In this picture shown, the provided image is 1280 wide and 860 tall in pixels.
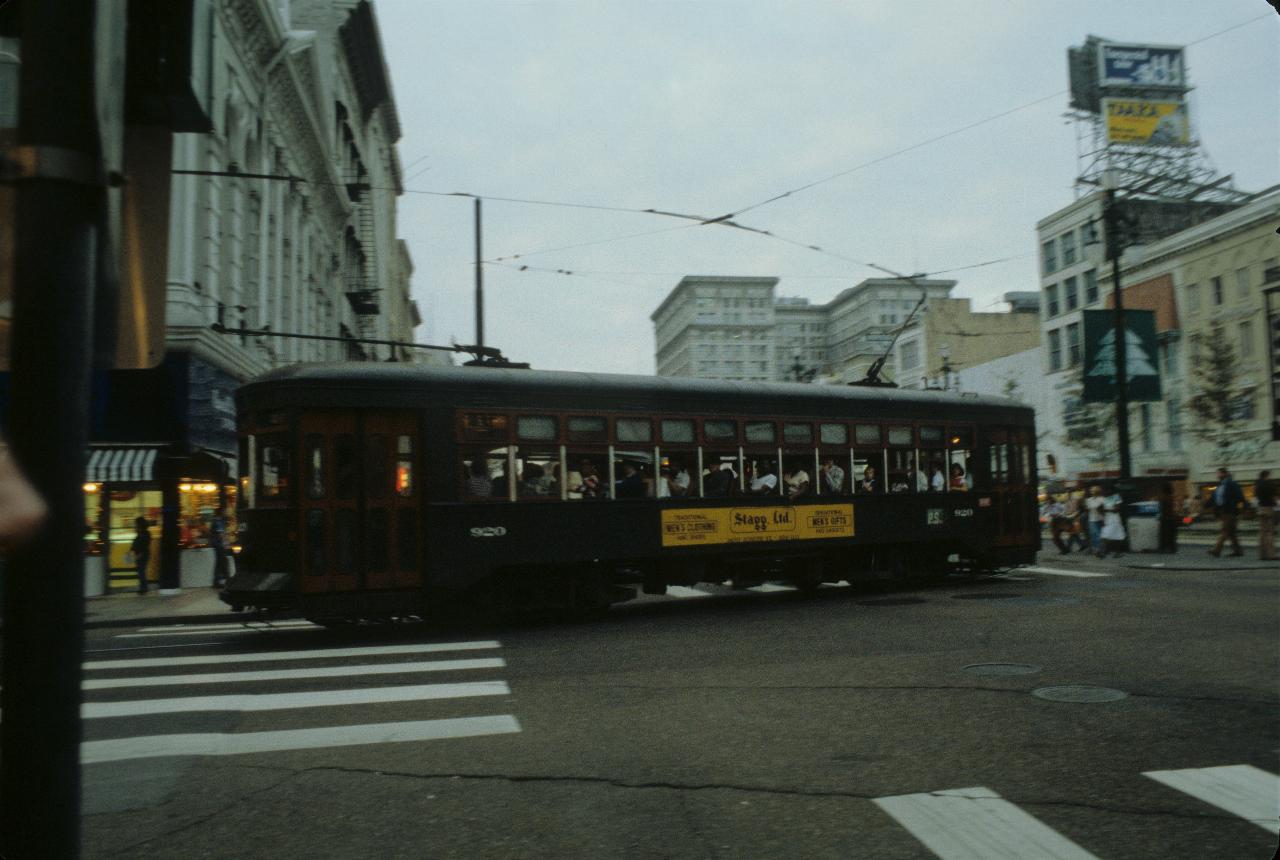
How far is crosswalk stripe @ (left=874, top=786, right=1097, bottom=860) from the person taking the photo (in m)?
4.48

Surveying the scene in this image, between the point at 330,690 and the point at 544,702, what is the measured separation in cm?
206

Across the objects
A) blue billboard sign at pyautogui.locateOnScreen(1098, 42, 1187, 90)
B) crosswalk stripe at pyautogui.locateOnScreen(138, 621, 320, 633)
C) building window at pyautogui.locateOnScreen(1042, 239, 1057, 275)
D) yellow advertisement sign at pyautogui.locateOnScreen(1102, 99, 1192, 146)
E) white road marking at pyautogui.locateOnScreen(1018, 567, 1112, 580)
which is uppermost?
blue billboard sign at pyautogui.locateOnScreen(1098, 42, 1187, 90)

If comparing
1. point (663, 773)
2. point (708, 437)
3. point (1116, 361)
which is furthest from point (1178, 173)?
point (663, 773)

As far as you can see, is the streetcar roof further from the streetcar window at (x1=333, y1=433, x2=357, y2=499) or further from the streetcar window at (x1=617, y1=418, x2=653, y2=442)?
the streetcar window at (x1=333, y1=433, x2=357, y2=499)

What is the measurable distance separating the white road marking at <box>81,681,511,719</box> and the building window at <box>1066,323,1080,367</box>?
180 ft

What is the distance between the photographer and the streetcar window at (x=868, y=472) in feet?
53.8

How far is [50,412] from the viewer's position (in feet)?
Result: 6.34

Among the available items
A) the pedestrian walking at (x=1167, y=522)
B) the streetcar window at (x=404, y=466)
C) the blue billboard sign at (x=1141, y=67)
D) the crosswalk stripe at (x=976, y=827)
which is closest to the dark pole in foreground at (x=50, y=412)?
the crosswalk stripe at (x=976, y=827)

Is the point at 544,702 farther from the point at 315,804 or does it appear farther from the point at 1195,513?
the point at 1195,513

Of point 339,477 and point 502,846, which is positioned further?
point 339,477

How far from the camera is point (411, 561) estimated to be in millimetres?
12273

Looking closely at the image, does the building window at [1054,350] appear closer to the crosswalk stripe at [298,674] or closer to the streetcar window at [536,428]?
the streetcar window at [536,428]

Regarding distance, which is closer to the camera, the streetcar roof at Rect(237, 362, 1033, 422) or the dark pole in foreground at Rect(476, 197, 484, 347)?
the streetcar roof at Rect(237, 362, 1033, 422)

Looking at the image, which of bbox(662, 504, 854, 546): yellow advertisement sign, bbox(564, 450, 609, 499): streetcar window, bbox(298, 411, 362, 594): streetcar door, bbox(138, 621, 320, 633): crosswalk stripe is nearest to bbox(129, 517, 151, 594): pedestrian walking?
bbox(138, 621, 320, 633): crosswalk stripe
